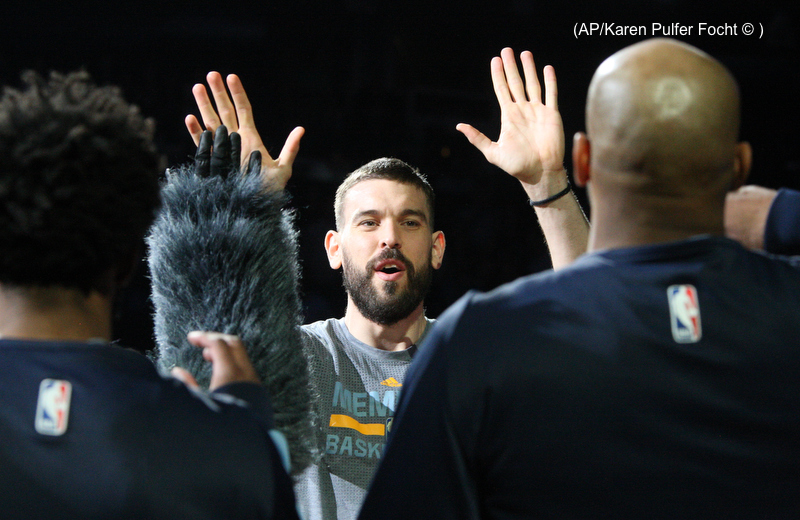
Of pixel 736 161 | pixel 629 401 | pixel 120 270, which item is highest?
pixel 736 161

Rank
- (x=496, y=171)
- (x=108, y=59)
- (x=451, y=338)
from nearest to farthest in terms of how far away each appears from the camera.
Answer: (x=451, y=338) → (x=108, y=59) → (x=496, y=171)

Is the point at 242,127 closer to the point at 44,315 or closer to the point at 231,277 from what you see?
the point at 231,277

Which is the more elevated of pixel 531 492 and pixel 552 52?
pixel 552 52

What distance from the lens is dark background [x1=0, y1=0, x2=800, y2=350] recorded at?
A: 16.4 ft

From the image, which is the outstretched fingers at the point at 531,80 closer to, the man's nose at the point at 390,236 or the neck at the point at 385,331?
the man's nose at the point at 390,236

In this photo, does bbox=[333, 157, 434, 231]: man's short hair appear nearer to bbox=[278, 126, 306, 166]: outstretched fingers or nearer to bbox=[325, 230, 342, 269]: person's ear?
bbox=[325, 230, 342, 269]: person's ear

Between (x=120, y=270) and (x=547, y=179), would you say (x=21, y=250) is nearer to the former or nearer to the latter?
(x=120, y=270)

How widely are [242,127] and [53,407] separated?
86 centimetres

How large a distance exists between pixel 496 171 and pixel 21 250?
472cm

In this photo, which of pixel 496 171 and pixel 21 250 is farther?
pixel 496 171

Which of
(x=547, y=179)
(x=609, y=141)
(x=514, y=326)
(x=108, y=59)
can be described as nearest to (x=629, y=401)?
(x=514, y=326)

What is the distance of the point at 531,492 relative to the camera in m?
0.96

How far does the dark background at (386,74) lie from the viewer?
196 inches

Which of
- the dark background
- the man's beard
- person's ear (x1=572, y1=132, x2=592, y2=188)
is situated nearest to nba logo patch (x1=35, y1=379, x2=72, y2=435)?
person's ear (x1=572, y1=132, x2=592, y2=188)
